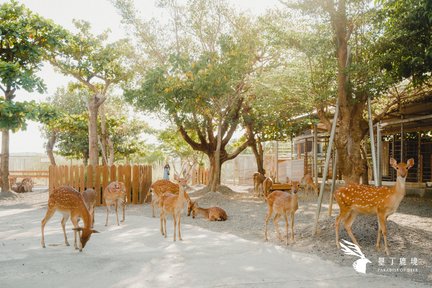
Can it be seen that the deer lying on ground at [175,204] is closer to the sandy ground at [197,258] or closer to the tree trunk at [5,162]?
the sandy ground at [197,258]

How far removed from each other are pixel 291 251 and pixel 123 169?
32.3 ft

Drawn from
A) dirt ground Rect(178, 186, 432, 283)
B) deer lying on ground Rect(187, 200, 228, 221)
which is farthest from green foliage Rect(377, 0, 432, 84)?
deer lying on ground Rect(187, 200, 228, 221)

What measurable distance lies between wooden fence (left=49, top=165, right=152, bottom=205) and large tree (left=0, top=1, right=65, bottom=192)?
11.7 ft

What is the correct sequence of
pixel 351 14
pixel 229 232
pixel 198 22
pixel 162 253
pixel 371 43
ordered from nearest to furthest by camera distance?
pixel 162 253, pixel 229 232, pixel 351 14, pixel 371 43, pixel 198 22

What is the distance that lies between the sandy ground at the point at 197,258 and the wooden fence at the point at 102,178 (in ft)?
16.2

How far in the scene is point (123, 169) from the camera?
16109mm

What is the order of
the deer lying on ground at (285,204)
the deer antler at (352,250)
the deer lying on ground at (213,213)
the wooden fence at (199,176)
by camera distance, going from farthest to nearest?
1. the wooden fence at (199,176)
2. the deer lying on ground at (213,213)
3. the deer lying on ground at (285,204)
4. the deer antler at (352,250)

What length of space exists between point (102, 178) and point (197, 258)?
381 inches

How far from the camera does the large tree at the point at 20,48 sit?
36.7ft

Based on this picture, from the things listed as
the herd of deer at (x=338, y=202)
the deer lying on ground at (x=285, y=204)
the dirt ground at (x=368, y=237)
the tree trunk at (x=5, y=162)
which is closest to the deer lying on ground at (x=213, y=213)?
the dirt ground at (x=368, y=237)

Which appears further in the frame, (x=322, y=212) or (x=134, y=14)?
(x=134, y=14)

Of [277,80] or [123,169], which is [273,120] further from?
[123,169]

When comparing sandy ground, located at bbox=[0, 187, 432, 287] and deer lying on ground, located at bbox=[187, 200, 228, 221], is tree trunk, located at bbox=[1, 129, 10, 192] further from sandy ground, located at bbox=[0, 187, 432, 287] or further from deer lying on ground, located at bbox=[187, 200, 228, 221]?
deer lying on ground, located at bbox=[187, 200, 228, 221]

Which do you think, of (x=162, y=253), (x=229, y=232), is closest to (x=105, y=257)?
(x=162, y=253)
